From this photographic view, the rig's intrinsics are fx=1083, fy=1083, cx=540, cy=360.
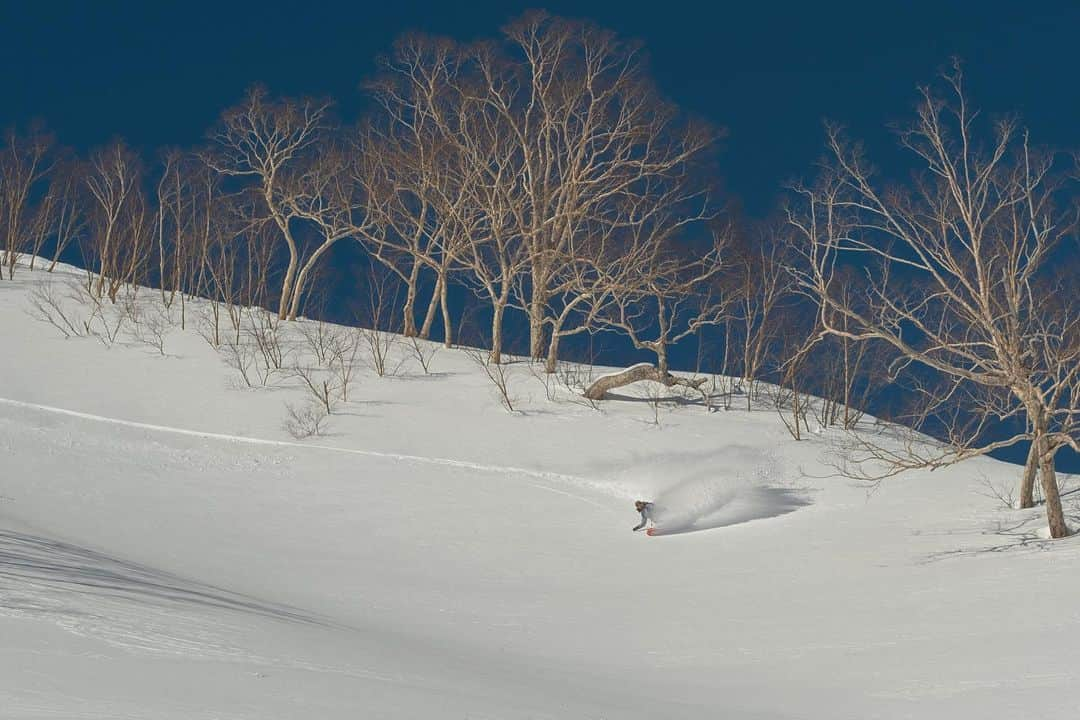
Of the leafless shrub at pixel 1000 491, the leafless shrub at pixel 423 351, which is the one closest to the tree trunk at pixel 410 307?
the leafless shrub at pixel 423 351

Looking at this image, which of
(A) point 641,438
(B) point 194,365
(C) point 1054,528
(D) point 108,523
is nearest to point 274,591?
(D) point 108,523

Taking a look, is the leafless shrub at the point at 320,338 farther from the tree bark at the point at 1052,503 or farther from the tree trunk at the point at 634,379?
the tree bark at the point at 1052,503

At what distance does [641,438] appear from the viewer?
104 feet

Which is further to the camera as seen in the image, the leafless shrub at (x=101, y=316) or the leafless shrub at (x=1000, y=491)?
the leafless shrub at (x=101, y=316)

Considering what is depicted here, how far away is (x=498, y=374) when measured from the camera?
36781mm

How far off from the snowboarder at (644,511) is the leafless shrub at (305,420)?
36.3ft

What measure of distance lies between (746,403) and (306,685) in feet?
98.0

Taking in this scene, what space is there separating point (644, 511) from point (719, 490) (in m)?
3.73

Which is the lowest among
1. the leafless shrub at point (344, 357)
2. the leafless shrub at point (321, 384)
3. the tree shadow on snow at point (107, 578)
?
the tree shadow on snow at point (107, 578)

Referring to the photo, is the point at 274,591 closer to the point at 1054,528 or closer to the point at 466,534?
the point at 466,534

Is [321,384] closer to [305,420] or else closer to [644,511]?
[305,420]

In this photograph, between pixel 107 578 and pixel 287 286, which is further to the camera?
pixel 287 286

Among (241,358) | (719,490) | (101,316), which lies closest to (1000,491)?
(719,490)

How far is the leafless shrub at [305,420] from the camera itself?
31.8m
